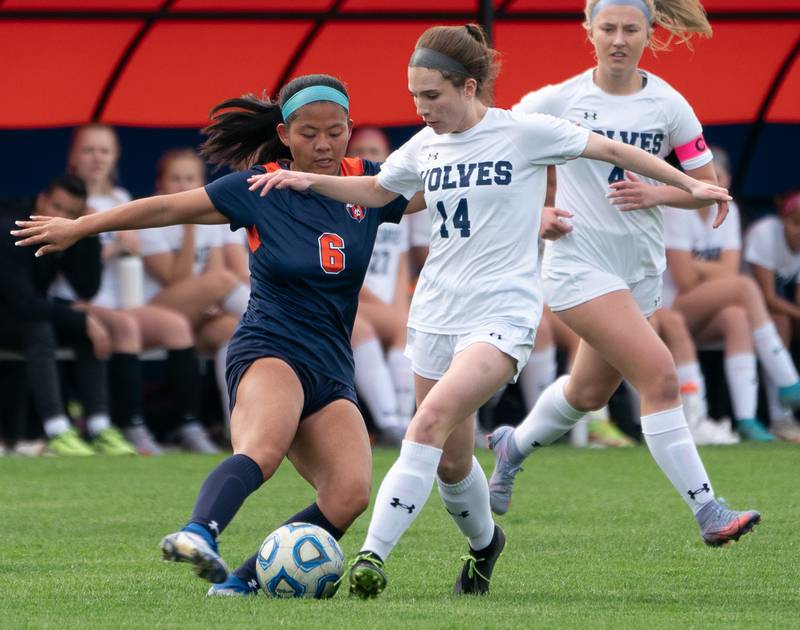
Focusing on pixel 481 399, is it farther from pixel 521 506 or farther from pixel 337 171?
pixel 521 506

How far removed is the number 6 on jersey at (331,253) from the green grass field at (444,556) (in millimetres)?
1136

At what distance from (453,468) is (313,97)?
54.4 inches

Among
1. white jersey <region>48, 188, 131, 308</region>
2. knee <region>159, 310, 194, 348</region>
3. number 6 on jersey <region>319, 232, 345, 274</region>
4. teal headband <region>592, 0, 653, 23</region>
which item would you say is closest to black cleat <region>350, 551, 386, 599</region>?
number 6 on jersey <region>319, 232, 345, 274</region>

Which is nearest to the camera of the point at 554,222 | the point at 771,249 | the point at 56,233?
the point at 56,233

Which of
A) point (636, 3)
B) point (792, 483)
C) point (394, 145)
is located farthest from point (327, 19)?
point (636, 3)

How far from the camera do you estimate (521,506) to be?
343 inches

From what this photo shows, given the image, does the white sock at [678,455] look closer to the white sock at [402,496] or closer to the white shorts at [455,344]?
the white shorts at [455,344]

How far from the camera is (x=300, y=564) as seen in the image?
560 cm

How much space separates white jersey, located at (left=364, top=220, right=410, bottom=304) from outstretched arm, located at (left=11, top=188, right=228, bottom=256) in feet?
21.3

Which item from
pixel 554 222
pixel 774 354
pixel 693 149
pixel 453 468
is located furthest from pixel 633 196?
pixel 774 354

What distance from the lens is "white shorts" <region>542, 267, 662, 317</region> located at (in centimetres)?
680

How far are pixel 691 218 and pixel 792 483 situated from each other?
11.3ft

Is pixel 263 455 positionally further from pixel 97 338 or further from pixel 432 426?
pixel 97 338

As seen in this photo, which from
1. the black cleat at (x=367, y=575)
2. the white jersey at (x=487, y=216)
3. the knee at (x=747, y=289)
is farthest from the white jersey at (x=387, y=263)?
the black cleat at (x=367, y=575)
